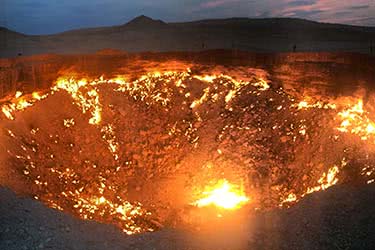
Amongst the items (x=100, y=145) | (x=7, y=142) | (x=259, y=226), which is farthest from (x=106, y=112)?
(x=259, y=226)

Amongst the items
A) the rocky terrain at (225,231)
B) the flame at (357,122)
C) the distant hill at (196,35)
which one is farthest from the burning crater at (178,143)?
the distant hill at (196,35)

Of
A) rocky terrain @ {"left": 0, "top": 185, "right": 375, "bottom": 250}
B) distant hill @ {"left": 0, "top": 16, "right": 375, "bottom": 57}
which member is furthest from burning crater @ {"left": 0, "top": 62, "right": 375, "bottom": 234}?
distant hill @ {"left": 0, "top": 16, "right": 375, "bottom": 57}

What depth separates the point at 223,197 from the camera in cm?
995

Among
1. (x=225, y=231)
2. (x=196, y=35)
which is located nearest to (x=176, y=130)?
(x=225, y=231)

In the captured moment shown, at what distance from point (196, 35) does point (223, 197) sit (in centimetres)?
1374

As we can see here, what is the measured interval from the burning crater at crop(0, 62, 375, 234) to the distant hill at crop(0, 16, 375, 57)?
5002mm

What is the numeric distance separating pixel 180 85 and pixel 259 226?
568cm

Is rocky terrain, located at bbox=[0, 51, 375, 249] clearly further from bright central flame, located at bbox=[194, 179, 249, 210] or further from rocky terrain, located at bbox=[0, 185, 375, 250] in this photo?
rocky terrain, located at bbox=[0, 185, 375, 250]

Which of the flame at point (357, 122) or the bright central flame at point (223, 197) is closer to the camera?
the flame at point (357, 122)

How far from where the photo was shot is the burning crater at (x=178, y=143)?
9.13m

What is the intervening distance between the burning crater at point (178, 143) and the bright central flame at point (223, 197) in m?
0.03

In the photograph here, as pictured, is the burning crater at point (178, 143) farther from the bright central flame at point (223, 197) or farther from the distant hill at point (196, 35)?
the distant hill at point (196, 35)

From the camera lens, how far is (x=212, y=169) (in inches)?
412

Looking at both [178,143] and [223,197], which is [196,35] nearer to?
[178,143]
